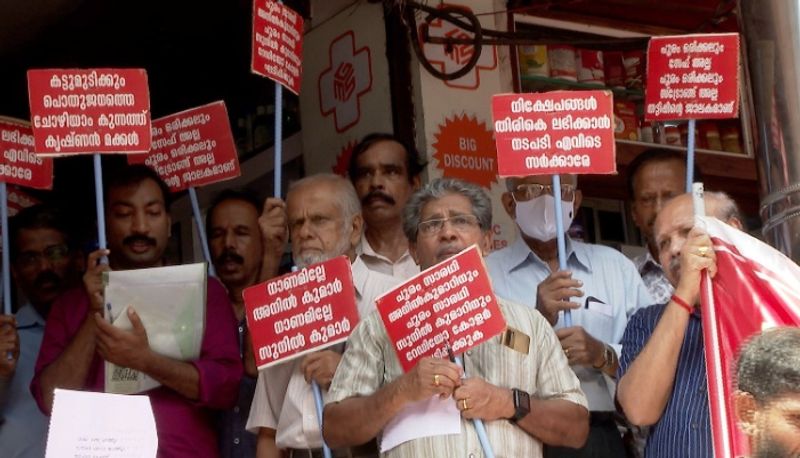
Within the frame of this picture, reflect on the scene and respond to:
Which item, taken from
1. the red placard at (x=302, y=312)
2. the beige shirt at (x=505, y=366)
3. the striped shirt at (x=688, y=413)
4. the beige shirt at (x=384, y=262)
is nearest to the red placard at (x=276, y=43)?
the beige shirt at (x=384, y=262)

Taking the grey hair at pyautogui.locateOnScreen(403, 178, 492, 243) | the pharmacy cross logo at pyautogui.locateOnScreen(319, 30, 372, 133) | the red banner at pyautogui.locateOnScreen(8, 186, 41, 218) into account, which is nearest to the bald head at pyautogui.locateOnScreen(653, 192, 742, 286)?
the grey hair at pyautogui.locateOnScreen(403, 178, 492, 243)

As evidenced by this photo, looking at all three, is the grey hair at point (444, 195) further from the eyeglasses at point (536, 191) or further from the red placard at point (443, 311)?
the eyeglasses at point (536, 191)

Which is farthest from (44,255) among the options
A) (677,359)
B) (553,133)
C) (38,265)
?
(677,359)

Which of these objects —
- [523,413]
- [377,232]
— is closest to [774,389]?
[523,413]

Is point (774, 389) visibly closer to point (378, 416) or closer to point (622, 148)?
point (378, 416)

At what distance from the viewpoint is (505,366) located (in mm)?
3979

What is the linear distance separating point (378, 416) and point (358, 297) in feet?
2.73

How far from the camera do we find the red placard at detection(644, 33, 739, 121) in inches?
192

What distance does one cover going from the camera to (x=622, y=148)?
725cm

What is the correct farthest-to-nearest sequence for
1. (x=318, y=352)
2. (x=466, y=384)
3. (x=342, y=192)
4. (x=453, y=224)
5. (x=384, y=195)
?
1. (x=384, y=195)
2. (x=342, y=192)
3. (x=318, y=352)
4. (x=453, y=224)
5. (x=466, y=384)

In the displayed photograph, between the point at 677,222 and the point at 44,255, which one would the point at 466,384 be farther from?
the point at 44,255

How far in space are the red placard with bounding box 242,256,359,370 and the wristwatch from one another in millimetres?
648

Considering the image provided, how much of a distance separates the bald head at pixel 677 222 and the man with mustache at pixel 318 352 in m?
0.97

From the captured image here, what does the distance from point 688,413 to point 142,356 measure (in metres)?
1.65
